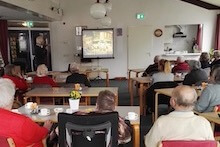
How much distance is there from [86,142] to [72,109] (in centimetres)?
91

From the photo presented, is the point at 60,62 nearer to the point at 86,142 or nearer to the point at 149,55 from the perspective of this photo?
the point at 149,55

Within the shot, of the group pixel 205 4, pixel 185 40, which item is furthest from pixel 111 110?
pixel 185 40

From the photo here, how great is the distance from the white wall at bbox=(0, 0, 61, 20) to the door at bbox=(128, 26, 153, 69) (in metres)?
2.86

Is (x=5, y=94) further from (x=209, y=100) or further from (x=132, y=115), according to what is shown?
(x=209, y=100)

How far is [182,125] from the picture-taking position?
1844mm

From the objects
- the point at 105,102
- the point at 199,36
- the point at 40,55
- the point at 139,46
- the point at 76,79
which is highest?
the point at 199,36

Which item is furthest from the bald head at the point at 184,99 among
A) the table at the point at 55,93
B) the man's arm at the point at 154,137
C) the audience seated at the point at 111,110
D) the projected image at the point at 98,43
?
the projected image at the point at 98,43

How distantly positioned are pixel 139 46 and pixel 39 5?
431cm

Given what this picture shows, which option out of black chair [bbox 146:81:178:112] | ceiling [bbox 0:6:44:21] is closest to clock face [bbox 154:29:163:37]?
ceiling [bbox 0:6:44:21]

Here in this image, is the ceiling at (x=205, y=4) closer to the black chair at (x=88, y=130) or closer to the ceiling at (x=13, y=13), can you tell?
the ceiling at (x=13, y=13)

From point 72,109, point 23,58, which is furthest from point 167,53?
point 72,109

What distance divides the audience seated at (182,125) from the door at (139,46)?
765 cm

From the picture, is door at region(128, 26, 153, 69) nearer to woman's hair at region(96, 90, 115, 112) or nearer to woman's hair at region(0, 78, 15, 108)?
woman's hair at region(96, 90, 115, 112)

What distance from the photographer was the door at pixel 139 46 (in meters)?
9.47
